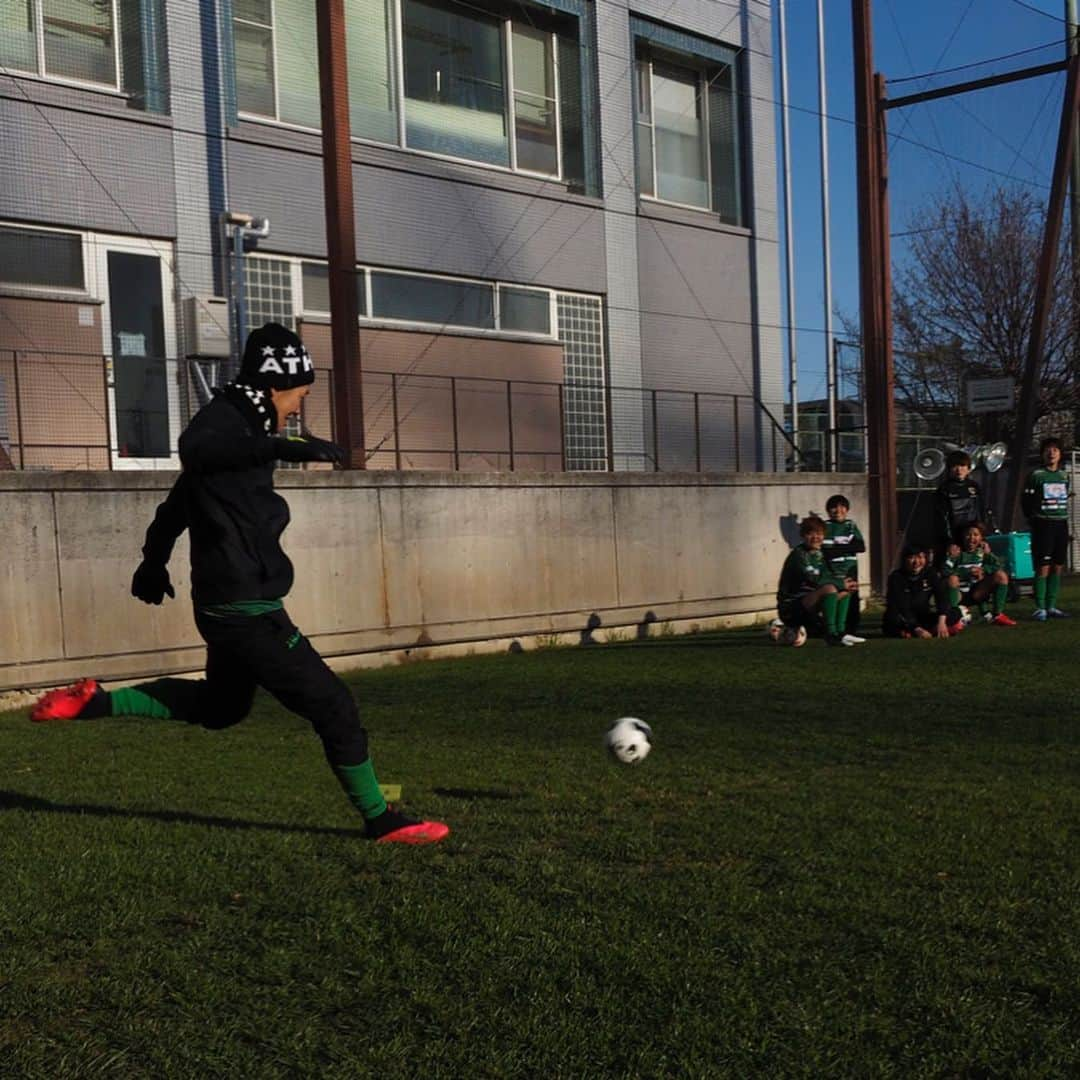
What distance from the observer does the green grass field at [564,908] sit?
3.08 meters

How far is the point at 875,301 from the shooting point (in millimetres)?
19078

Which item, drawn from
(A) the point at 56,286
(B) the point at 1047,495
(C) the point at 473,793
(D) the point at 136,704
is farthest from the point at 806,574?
(D) the point at 136,704

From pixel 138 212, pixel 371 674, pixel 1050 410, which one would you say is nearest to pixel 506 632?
pixel 371 674

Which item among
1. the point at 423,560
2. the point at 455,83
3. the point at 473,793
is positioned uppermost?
the point at 455,83

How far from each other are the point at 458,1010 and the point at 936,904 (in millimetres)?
1591

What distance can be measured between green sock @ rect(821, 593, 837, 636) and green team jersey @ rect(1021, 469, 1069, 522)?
10.1ft

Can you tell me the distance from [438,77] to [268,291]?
4145 millimetres

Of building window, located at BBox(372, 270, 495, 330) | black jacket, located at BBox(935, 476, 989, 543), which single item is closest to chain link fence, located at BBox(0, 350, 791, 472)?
building window, located at BBox(372, 270, 495, 330)

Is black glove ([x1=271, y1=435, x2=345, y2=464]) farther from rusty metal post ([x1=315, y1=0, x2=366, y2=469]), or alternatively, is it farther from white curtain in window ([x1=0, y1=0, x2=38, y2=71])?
white curtain in window ([x1=0, y1=0, x2=38, y2=71])

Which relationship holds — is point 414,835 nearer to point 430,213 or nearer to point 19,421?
point 19,421

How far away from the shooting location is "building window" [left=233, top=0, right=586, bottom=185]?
50.1ft

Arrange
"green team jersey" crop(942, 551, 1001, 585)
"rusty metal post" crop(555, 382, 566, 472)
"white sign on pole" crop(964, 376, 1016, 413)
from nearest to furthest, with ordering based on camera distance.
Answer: "green team jersey" crop(942, 551, 1001, 585) → "rusty metal post" crop(555, 382, 566, 472) → "white sign on pole" crop(964, 376, 1016, 413)

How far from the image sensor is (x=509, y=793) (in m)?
5.93

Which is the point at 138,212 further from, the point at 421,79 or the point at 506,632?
the point at 506,632
